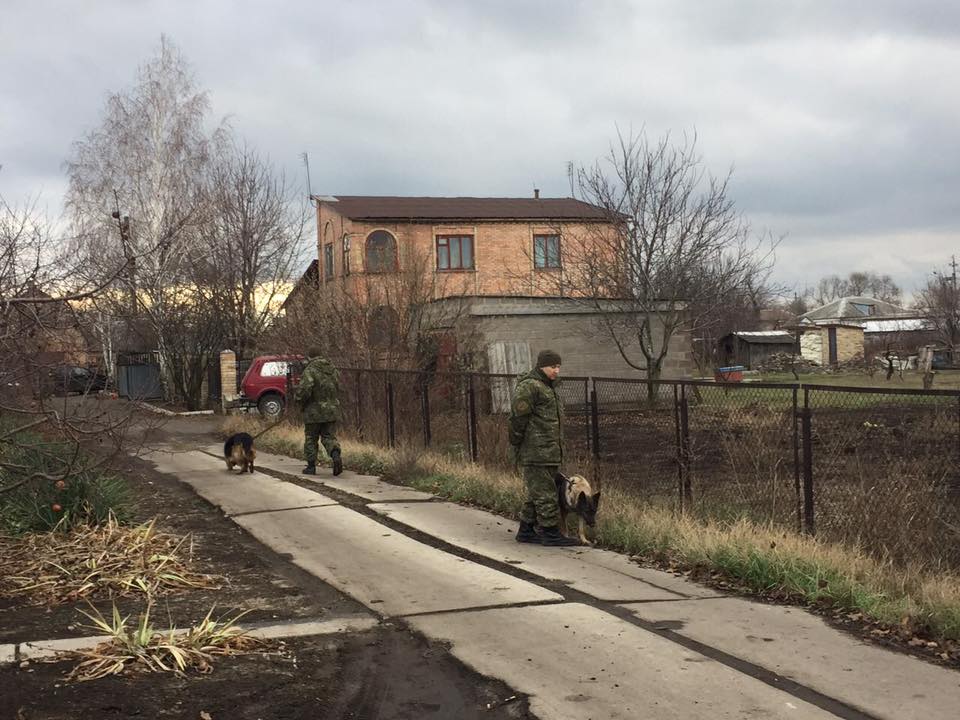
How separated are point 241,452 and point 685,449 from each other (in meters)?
6.98

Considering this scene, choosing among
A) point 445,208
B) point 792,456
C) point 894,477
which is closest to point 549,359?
point 792,456

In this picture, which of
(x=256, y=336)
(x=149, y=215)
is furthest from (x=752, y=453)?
(x=149, y=215)

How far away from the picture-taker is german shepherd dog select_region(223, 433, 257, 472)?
13.0 m

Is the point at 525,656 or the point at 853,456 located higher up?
the point at 853,456

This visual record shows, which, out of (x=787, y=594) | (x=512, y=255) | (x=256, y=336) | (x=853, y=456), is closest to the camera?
(x=787, y=594)

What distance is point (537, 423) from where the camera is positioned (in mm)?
8523

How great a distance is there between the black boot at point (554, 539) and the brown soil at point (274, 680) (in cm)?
238

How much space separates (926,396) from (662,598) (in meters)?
2.32

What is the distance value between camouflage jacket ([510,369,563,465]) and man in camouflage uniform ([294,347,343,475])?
16.6ft

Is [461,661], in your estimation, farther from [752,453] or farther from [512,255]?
[512,255]

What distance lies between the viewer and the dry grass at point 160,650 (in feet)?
16.2

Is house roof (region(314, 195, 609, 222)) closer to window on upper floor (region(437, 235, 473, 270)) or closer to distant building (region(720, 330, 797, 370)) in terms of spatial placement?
window on upper floor (region(437, 235, 473, 270))

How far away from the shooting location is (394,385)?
15453 millimetres

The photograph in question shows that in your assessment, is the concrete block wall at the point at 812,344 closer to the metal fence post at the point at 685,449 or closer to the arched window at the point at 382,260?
the arched window at the point at 382,260
